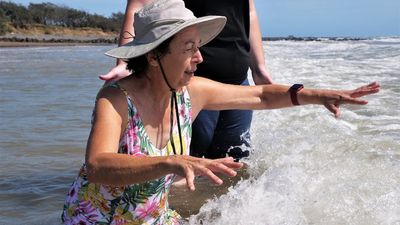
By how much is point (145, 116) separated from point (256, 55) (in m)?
1.74

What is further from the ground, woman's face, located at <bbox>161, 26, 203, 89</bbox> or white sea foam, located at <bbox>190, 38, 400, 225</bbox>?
woman's face, located at <bbox>161, 26, 203, 89</bbox>

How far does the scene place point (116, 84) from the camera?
2.57 meters

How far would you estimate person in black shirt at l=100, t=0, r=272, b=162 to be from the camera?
383 cm

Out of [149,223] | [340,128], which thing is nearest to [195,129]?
[149,223]

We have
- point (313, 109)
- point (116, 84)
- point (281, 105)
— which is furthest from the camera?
point (313, 109)

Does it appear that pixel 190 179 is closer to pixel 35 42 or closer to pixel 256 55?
pixel 256 55

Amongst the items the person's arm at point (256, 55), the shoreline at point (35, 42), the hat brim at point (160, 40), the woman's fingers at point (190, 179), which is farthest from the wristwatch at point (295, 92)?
the shoreline at point (35, 42)

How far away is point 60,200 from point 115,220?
2.11 m

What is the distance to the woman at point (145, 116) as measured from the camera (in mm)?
2309

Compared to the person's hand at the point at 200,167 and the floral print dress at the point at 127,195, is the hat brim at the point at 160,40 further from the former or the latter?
the person's hand at the point at 200,167

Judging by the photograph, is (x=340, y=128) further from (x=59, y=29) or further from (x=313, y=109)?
(x=59, y=29)

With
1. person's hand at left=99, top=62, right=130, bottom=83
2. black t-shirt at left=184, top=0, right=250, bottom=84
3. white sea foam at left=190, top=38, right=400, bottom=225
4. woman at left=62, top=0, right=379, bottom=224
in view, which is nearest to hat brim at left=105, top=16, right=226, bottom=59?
woman at left=62, top=0, right=379, bottom=224

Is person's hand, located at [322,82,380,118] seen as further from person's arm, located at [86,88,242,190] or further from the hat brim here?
person's arm, located at [86,88,242,190]

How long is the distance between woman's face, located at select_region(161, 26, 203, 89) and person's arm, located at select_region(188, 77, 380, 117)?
0.35 m
